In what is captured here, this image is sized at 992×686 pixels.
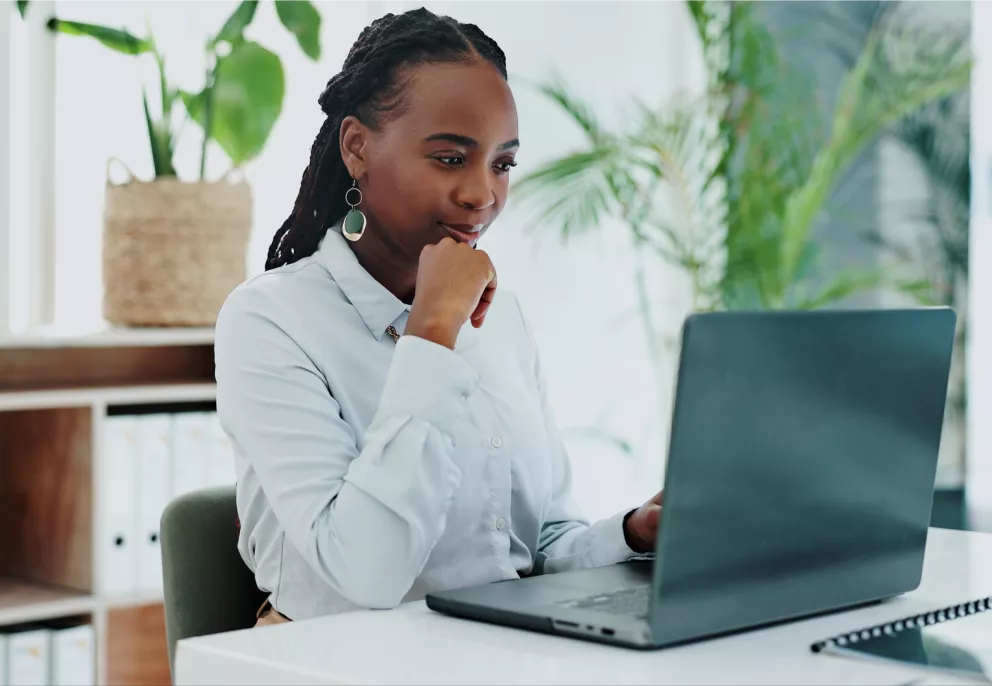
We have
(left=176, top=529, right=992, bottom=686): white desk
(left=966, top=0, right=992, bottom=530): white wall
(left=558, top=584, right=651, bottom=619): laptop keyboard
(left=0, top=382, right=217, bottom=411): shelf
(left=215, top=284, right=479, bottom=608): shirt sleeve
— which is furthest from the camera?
(left=966, top=0, right=992, bottom=530): white wall

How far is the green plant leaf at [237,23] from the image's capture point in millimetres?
2635

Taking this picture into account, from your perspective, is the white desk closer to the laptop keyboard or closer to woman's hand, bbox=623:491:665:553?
the laptop keyboard

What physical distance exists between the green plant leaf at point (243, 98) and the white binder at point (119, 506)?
0.62 meters

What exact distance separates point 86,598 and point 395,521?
1.41 meters

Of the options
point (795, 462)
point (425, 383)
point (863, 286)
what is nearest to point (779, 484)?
point (795, 462)

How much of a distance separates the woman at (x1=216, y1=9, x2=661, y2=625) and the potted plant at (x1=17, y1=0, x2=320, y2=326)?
921mm

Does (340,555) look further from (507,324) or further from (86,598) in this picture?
(86,598)

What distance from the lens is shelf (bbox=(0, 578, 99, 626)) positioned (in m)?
2.32

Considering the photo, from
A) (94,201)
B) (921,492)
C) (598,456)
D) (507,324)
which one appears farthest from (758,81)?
(921,492)

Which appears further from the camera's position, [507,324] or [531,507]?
[507,324]

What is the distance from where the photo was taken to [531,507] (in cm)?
160

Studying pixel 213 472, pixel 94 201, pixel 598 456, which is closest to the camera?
pixel 213 472

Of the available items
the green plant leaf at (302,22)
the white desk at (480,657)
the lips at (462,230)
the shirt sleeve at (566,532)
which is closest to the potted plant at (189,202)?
the green plant leaf at (302,22)

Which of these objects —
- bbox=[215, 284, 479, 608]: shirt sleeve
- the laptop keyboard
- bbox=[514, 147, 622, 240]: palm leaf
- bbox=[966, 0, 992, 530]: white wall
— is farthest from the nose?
bbox=[966, 0, 992, 530]: white wall
